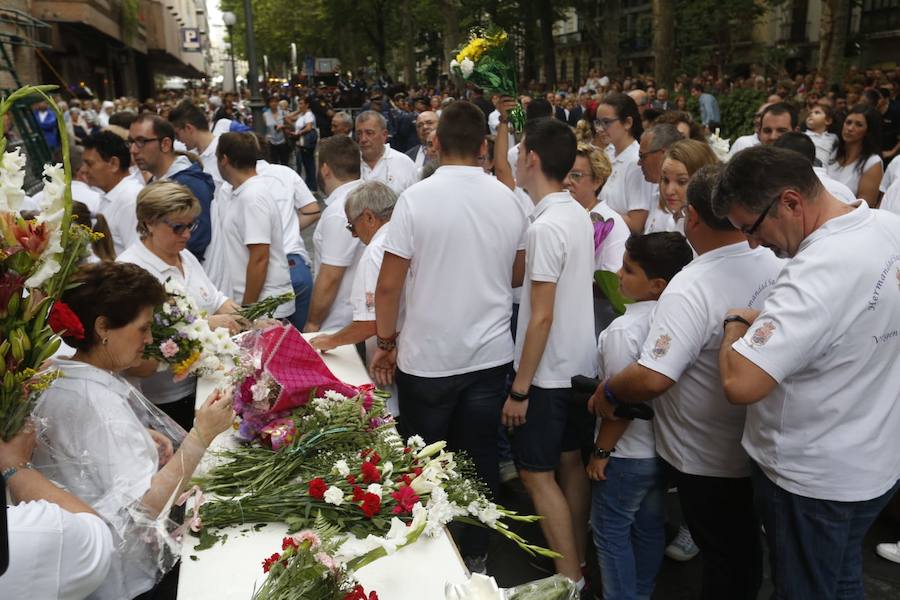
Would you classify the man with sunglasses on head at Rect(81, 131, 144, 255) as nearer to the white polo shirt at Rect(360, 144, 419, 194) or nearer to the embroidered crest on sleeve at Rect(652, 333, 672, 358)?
the white polo shirt at Rect(360, 144, 419, 194)

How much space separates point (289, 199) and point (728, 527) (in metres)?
4.06

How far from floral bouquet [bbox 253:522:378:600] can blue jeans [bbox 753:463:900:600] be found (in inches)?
56.5

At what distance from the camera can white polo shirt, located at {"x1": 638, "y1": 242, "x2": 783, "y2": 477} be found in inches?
109

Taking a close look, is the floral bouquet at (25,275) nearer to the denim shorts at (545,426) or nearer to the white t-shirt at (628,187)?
the denim shorts at (545,426)

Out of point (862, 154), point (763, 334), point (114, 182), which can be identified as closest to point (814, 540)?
point (763, 334)

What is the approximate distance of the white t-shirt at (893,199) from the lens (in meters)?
5.05

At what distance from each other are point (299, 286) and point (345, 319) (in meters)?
1.10

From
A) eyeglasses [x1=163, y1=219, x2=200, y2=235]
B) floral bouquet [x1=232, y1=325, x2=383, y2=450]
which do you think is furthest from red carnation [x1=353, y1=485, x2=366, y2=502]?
eyeglasses [x1=163, y1=219, x2=200, y2=235]

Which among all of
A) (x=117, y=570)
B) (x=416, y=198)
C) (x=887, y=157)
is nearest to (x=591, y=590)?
(x=416, y=198)

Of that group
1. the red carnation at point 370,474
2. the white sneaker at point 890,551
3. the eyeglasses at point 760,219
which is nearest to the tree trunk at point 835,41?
the white sneaker at point 890,551

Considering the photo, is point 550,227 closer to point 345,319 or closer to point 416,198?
point 416,198

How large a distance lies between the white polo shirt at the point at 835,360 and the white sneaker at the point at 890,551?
1685 mm

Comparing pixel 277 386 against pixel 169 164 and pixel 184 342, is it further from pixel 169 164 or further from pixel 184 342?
pixel 169 164

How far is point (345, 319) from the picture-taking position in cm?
455
